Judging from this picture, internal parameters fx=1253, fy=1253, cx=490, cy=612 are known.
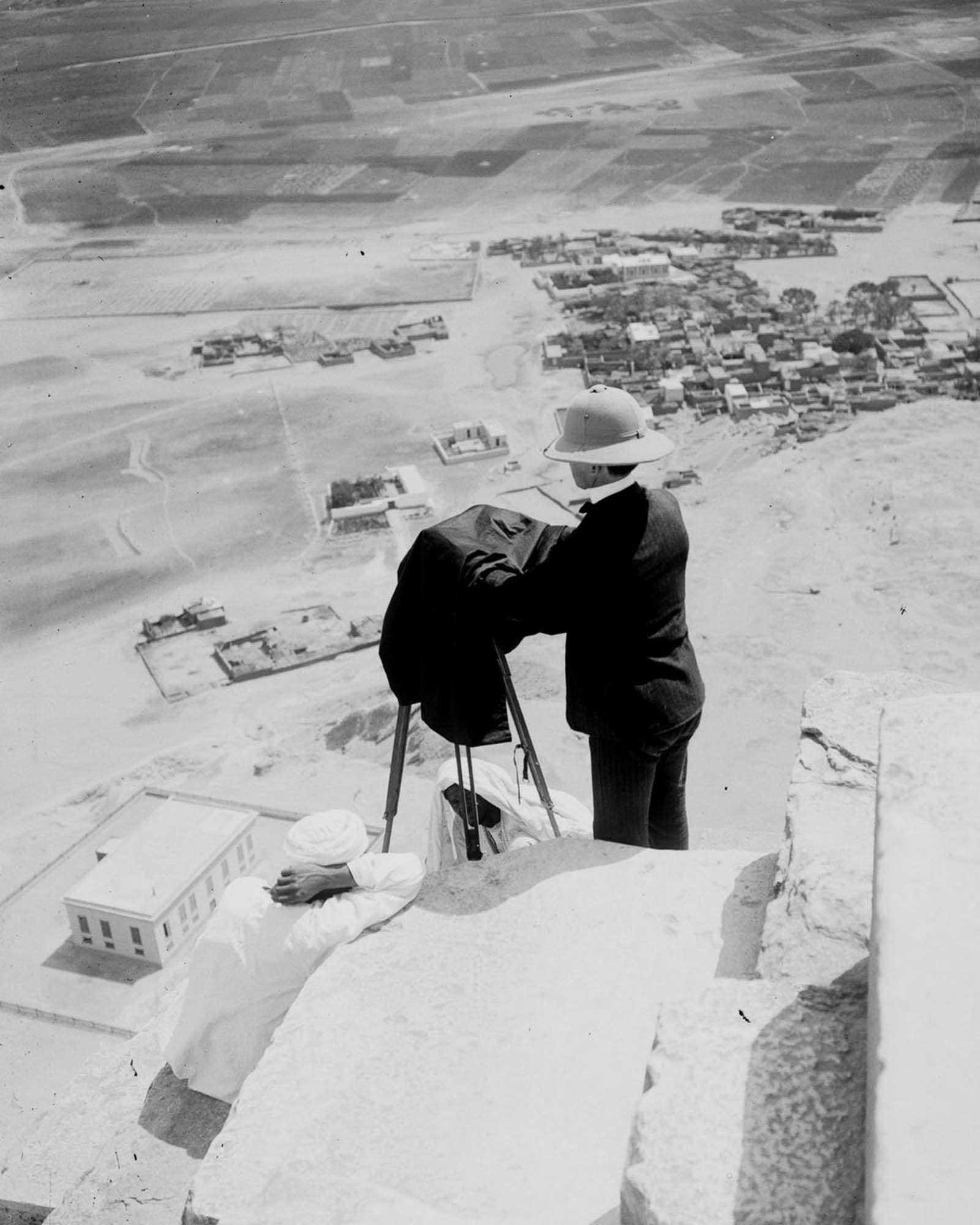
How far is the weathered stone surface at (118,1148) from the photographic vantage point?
3811mm

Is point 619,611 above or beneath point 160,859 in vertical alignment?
above

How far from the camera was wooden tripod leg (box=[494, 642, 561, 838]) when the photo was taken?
4.20m

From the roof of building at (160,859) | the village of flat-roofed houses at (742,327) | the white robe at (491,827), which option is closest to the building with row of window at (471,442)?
the village of flat-roofed houses at (742,327)

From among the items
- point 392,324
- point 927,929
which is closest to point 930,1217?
point 927,929

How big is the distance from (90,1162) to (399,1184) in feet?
6.23

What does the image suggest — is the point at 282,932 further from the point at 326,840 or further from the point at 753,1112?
the point at 753,1112

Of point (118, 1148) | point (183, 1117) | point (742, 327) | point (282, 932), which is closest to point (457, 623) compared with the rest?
point (282, 932)

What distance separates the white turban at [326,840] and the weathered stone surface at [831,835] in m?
1.33

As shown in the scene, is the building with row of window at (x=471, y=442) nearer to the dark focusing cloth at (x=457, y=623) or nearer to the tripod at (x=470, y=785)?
the tripod at (x=470, y=785)

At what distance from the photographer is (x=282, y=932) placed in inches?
Answer: 155

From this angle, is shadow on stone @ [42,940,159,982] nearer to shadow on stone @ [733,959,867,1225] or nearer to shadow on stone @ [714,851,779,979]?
shadow on stone @ [714,851,779,979]

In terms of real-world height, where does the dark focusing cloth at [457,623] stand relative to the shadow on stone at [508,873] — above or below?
above

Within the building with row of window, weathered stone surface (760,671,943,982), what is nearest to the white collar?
weathered stone surface (760,671,943,982)

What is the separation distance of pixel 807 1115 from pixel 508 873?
1.93 metres
